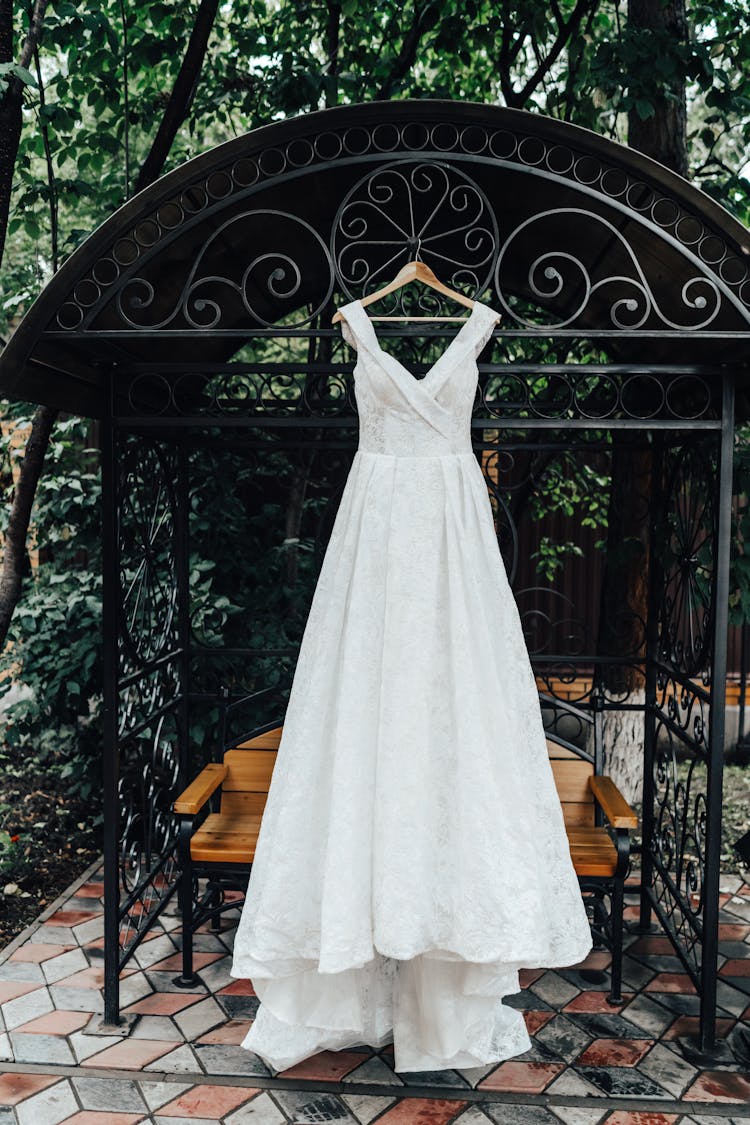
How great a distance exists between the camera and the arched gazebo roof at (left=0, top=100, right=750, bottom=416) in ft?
8.59

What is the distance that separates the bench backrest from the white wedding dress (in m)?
1.03

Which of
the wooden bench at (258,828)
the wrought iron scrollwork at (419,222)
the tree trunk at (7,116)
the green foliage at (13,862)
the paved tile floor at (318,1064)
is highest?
the tree trunk at (7,116)

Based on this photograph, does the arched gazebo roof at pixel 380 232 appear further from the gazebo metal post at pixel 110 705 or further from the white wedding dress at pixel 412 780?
the white wedding dress at pixel 412 780

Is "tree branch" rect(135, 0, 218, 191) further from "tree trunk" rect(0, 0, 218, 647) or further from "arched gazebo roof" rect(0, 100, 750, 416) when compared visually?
"arched gazebo roof" rect(0, 100, 750, 416)

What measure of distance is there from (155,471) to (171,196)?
134 cm

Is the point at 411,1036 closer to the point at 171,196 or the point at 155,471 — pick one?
the point at 155,471

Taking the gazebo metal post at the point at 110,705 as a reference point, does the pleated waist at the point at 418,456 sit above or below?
above

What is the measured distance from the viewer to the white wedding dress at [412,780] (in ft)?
8.32

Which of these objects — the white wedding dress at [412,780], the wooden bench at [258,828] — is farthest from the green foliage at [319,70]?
the wooden bench at [258,828]

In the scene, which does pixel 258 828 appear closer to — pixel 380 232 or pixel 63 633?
pixel 63 633

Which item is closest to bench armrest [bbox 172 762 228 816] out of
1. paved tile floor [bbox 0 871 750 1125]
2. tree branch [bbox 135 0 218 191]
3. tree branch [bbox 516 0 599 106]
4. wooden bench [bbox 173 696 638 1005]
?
wooden bench [bbox 173 696 638 1005]

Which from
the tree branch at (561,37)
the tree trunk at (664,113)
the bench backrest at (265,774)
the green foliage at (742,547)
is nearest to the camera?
the bench backrest at (265,774)

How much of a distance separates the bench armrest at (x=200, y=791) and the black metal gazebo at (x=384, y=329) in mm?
235

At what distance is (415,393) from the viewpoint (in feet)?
8.52
